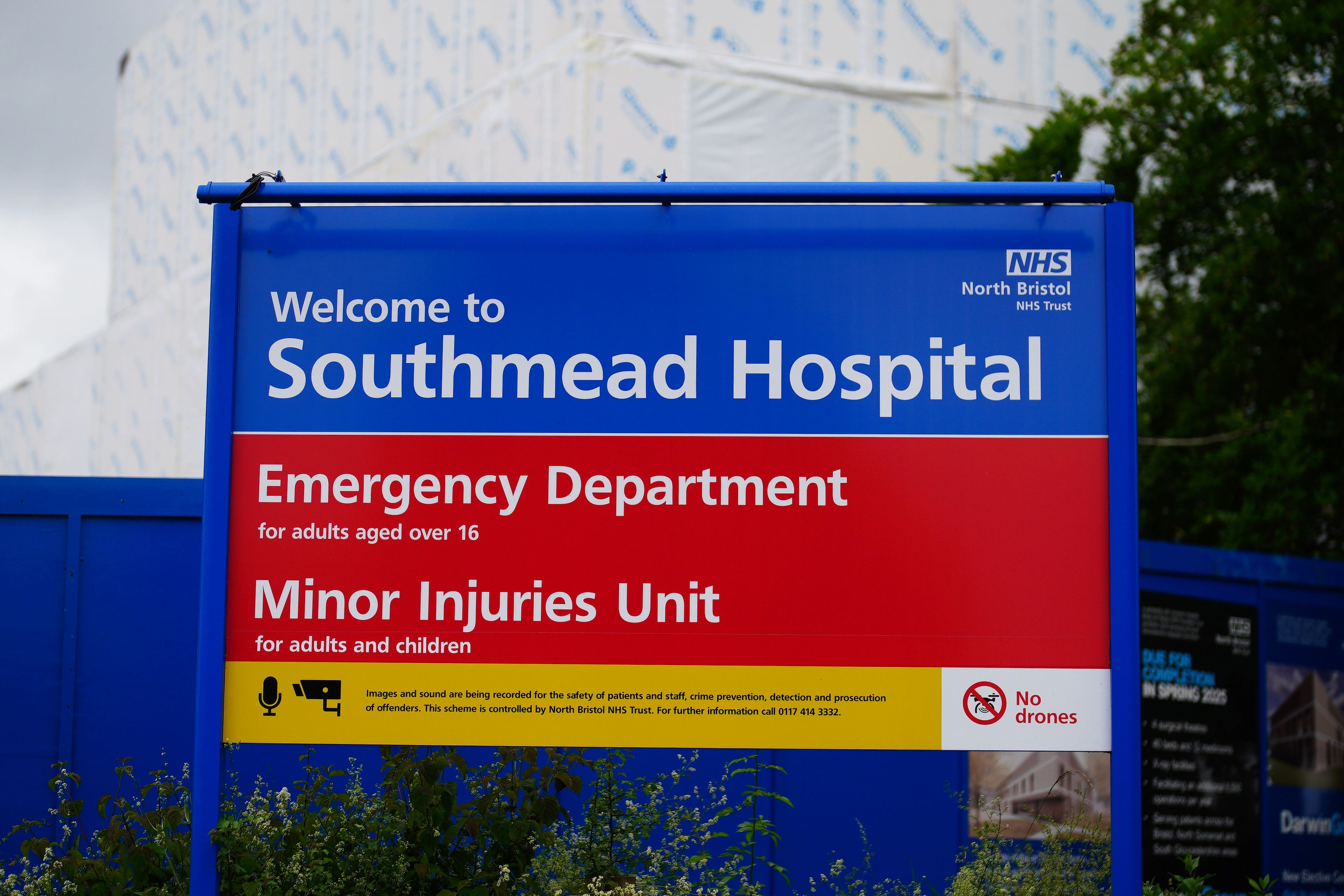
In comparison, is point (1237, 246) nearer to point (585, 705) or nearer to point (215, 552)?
point (585, 705)

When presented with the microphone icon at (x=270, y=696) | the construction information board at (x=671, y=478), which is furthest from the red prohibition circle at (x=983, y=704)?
the microphone icon at (x=270, y=696)

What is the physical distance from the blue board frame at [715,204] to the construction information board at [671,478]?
0.14 ft

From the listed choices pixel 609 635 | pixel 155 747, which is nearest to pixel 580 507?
pixel 609 635

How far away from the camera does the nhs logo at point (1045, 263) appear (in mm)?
3168

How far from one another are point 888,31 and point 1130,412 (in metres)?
12.4

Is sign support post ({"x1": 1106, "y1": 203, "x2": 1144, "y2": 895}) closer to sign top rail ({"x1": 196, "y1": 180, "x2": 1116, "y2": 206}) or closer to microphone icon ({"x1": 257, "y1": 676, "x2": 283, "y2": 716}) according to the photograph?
sign top rail ({"x1": 196, "y1": 180, "x2": 1116, "y2": 206})

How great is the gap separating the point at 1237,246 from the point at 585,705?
29.4ft

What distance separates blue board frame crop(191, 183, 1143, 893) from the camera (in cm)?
304

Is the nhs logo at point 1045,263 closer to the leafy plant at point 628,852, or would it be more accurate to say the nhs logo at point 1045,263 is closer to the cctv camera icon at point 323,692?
the leafy plant at point 628,852

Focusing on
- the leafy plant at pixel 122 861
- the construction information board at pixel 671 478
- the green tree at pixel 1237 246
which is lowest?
the leafy plant at pixel 122 861

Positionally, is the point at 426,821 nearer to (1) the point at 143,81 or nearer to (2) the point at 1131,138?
(2) the point at 1131,138

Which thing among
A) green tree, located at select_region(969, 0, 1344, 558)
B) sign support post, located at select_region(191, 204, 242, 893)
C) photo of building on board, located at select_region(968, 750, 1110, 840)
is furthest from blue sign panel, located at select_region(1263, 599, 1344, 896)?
sign support post, located at select_region(191, 204, 242, 893)

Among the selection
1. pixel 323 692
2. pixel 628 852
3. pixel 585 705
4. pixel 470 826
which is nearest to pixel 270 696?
pixel 323 692

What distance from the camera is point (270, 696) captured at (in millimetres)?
3074
